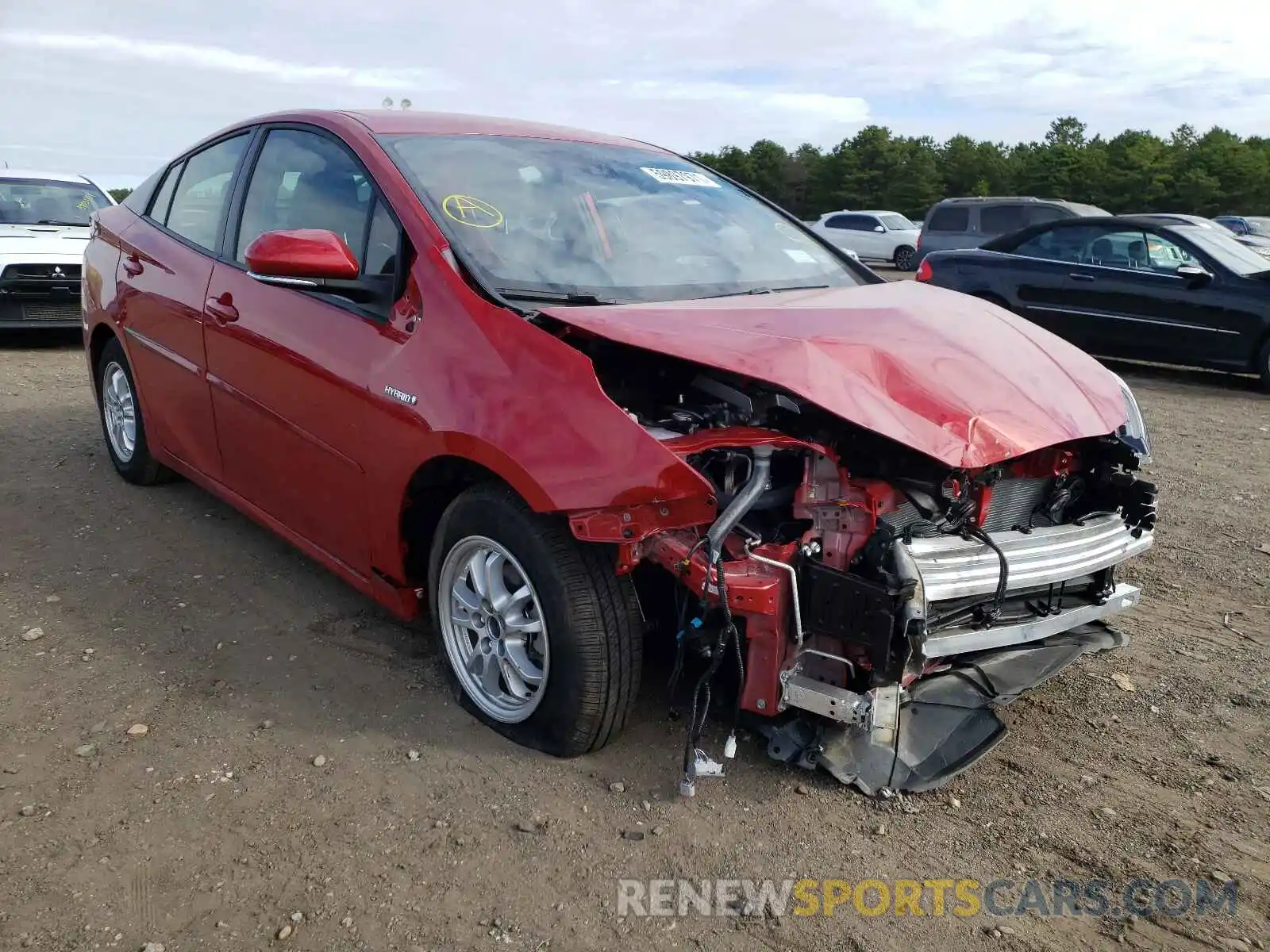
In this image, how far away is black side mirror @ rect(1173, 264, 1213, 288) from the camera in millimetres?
8828

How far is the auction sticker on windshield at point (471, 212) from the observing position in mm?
3082

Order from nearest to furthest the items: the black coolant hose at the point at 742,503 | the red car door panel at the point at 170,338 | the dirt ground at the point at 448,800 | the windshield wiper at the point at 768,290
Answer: the dirt ground at the point at 448,800 < the black coolant hose at the point at 742,503 < the windshield wiper at the point at 768,290 < the red car door panel at the point at 170,338

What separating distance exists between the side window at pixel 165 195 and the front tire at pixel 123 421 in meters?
0.67

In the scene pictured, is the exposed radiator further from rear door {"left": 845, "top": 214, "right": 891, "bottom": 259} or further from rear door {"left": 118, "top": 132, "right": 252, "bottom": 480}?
rear door {"left": 845, "top": 214, "right": 891, "bottom": 259}

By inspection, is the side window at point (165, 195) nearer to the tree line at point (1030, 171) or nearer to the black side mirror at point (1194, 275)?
the black side mirror at point (1194, 275)

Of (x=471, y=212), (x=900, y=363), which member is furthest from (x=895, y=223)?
(x=900, y=363)

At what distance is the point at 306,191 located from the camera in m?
3.60

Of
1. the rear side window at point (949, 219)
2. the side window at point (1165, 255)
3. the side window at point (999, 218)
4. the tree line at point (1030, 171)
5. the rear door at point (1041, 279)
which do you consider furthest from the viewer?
the tree line at point (1030, 171)

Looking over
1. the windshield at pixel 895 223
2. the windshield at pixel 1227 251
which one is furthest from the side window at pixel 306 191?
the windshield at pixel 895 223

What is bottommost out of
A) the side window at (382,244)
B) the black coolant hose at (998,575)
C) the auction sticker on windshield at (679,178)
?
the black coolant hose at (998,575)

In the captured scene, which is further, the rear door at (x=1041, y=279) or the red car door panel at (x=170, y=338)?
the rear door at (x=1041, y=279)

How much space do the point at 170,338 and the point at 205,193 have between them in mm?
633

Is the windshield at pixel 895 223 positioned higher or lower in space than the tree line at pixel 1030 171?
lower

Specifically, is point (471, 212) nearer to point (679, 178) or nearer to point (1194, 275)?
point (679, 178)
